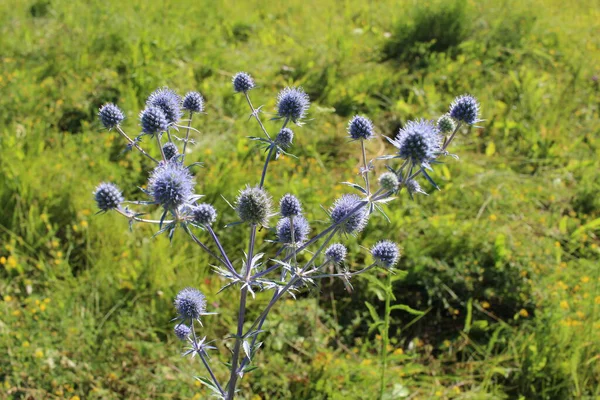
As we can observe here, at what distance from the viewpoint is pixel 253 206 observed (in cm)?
167

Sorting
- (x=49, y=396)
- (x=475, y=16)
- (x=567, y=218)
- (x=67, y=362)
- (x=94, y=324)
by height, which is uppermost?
(x=475, y=16)

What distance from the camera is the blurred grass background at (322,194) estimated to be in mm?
2748

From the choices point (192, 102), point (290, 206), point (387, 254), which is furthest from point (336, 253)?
point (192, 102)

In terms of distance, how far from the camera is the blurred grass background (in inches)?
108

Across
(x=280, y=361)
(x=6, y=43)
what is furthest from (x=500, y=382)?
(x=6, y=43)

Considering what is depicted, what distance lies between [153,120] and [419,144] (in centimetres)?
86

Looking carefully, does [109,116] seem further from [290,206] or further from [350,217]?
[350,217]

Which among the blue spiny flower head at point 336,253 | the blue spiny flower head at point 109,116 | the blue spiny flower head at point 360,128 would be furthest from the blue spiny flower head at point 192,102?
the blue spiny flower head at point 336,253

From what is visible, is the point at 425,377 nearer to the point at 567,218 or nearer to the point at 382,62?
the point at 567,218

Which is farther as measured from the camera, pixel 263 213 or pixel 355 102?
pixel 355 102

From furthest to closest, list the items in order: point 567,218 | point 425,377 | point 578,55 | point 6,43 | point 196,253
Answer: point 578,55
point 6,43
point 567,218
point 196,253
point 425,377

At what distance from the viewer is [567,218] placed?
3.77 m

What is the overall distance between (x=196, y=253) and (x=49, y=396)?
112 centimetres

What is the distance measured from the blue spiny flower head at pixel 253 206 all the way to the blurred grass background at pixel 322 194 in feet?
1.05
